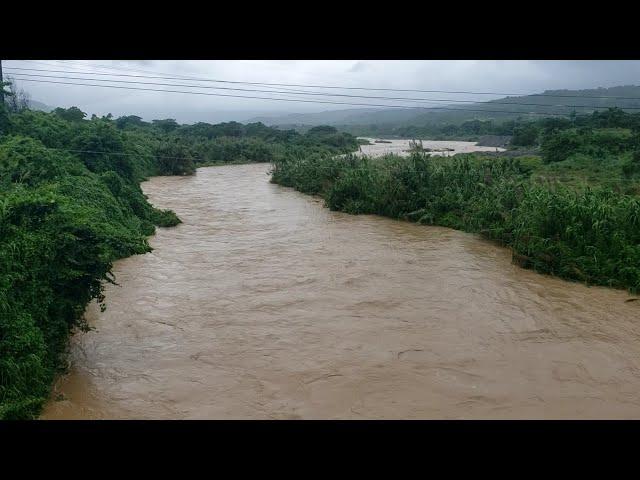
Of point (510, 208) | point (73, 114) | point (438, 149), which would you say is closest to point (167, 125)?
point (73, 114)

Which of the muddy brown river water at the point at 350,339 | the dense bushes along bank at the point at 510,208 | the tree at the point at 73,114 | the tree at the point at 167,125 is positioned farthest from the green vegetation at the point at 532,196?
the tree at the point at 167,125

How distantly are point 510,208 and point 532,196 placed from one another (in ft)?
3.96

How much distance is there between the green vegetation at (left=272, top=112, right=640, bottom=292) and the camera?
34.4ft

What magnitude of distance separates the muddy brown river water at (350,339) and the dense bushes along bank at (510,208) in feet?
1.76

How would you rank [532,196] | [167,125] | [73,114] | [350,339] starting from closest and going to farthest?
[350,339] → [532,196] → [73,114] → [167,125]

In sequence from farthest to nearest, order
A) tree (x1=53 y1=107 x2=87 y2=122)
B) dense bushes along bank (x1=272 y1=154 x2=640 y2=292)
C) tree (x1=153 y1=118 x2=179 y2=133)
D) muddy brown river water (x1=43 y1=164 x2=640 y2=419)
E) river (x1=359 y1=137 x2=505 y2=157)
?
tree (x1=153 y1=118 x2=179 y2=133) → river (x1=359 y1=137 x2=505 y2=157) → tree (x1=53 y1=107 x2=87 y2=122) → dense bushes along bank (x1=272 y1=154 x2=640 y2=292) → muddy brown river water (x1=43 y1=164 x2=640 y2=419)

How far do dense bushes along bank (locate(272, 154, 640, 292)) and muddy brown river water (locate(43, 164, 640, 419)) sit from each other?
54cm

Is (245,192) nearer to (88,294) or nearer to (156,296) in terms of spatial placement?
(156,296)

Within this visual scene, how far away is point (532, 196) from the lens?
12156 millimetres

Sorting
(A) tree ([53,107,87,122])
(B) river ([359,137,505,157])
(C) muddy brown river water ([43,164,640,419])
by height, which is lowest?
(C) muddy brown river water ([43,164,640,419])

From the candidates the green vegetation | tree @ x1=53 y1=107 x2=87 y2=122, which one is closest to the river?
the green vegetation

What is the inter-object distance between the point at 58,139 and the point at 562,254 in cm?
1519

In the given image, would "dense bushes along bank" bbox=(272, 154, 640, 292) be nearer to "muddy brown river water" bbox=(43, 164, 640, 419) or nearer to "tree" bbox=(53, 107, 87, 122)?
"muddy brown river water" bbox=(43, 164, 640, 419)

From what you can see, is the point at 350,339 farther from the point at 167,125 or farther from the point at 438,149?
the point at 167,125
